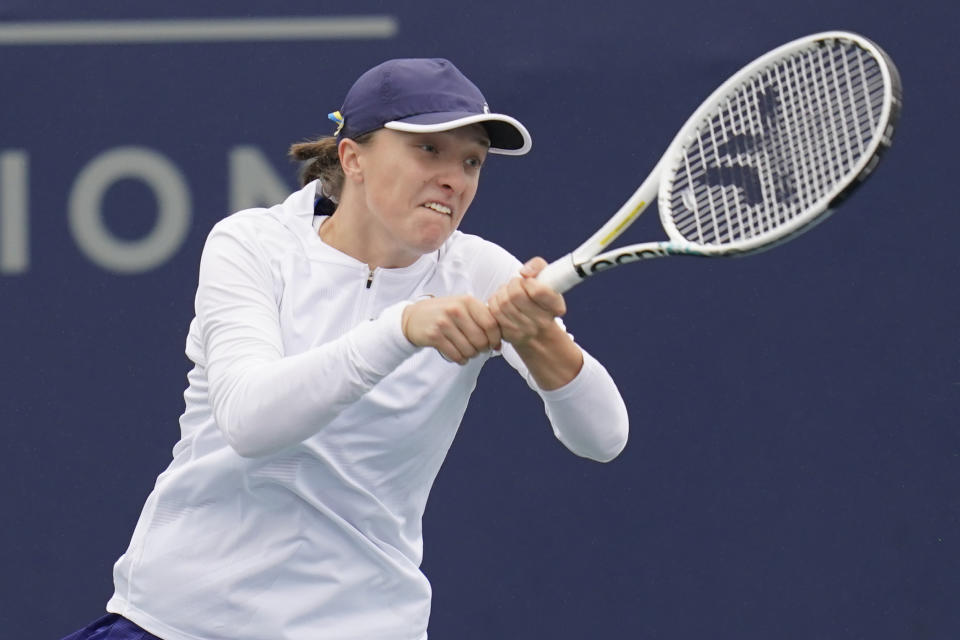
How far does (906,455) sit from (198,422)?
1917mm

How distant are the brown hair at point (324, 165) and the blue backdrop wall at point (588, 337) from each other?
3.60 ft

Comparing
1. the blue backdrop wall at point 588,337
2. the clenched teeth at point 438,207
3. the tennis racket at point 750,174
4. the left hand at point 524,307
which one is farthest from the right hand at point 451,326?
the blue backdrop wall at point 588,337

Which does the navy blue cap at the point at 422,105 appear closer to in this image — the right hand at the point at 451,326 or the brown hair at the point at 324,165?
the brown hair at the point at 324,165

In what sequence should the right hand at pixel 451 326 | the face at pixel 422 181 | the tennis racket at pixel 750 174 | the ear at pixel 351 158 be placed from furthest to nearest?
the ear at pixel 351 158 < the face at pixel 422 181 < the tennis racket at pixel 750 174 < the right hand at pixel 451 326

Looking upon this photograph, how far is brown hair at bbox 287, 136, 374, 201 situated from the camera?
2.55 metres

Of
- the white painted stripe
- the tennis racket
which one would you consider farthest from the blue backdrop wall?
the tennis racket

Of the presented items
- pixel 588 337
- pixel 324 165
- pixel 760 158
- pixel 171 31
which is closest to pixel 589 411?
pixel 760 158

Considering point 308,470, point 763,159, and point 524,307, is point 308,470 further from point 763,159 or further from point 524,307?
point 763,159

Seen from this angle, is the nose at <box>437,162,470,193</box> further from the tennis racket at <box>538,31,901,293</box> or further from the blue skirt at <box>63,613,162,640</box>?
the blue skirt at <box>63,613,162,640</box>

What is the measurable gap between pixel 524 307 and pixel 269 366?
347 mm

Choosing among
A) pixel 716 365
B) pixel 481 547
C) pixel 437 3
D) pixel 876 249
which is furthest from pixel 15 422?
pixel 876 249

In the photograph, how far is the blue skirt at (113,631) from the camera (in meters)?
2.39

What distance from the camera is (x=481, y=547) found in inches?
147

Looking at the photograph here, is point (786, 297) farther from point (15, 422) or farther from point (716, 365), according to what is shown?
point (15, 422)
